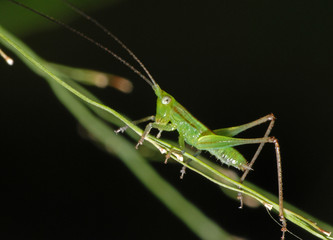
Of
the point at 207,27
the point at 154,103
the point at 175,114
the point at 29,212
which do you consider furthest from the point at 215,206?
the point at 207,27

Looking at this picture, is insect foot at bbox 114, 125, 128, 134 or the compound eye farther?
the compound eye

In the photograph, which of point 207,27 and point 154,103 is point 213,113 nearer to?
point 154,103

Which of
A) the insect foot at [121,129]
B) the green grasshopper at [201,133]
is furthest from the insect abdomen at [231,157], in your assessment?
the insect foot at [121,129]

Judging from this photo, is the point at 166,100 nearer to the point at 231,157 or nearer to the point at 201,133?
the point at 201,133

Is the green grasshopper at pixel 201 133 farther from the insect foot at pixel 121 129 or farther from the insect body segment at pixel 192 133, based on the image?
the insect foot at pixel 121 129

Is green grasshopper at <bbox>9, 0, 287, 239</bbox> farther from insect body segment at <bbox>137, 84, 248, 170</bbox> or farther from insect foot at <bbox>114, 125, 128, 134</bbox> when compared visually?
insect foot at <bbox>114, 125, 128, 134</bbox>

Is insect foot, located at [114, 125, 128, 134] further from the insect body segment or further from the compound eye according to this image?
the compound eye

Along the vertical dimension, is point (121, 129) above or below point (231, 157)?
below

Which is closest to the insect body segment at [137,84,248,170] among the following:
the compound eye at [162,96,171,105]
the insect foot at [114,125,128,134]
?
the compound eye at [162,96,171,105]

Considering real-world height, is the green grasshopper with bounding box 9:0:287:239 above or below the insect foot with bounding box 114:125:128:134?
above

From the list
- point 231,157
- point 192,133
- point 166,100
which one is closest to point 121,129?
point 166,100

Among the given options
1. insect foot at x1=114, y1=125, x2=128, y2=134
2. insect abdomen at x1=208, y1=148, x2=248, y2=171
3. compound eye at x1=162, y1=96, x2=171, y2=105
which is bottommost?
insect foot at x1=114, y1=125, x2=128, y2=134
